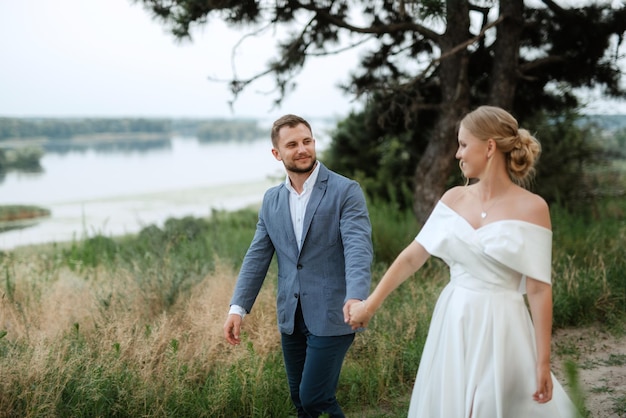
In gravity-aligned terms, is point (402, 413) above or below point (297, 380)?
below

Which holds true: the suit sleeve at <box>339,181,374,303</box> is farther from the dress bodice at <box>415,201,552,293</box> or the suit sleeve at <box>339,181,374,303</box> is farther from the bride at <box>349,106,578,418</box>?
the dress bodice at <box>415,201,552,293</box>

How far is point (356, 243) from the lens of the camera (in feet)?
9.39

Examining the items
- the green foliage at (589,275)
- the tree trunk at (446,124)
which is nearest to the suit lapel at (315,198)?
the green foliage at (589,275)

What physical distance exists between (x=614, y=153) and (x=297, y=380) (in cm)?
876

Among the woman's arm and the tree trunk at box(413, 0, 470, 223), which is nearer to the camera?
the woman's arm

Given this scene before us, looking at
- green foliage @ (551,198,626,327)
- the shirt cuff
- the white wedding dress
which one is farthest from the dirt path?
the shirt cuff

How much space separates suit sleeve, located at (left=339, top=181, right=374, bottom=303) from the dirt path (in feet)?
5.63

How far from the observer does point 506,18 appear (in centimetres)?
703

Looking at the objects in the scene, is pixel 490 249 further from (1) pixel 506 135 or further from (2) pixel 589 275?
(2) pixel 589 275

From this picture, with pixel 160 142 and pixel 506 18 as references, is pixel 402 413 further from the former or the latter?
pixel 160 142

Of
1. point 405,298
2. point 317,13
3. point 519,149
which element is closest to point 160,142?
point 317,13

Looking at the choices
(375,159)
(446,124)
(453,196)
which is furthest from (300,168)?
(375,159)

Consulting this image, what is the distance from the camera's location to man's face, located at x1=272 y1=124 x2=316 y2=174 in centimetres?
301

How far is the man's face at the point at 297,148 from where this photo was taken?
301 cm
